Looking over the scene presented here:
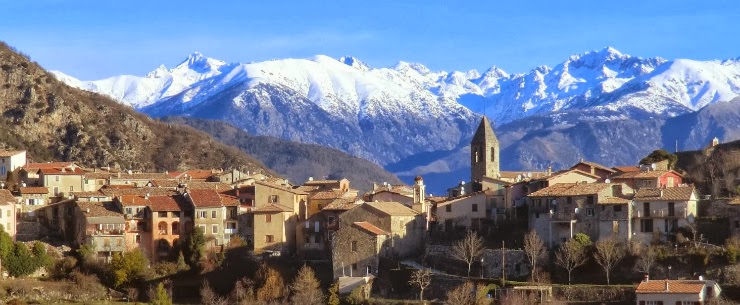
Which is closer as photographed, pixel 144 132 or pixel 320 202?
pixel 320 202

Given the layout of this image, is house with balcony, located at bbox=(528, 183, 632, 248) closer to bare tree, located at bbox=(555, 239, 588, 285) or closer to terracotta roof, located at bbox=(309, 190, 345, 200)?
bare tree, located at bbox=(555, 239, 588, 285)

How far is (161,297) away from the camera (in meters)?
77.1

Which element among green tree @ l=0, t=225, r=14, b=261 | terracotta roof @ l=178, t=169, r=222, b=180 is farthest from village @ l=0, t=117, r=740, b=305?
terracotta roof @ l=178, t=169, r=222, b=180

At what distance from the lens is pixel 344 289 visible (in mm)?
77438

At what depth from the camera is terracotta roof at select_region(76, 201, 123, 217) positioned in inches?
3356

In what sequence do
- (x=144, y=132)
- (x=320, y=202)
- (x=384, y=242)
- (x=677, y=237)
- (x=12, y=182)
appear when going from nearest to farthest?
(x=677, y=237)
(x=384, y=242)
(x=320, y=202)
(x=12, y=182)
(x=144, y=132)

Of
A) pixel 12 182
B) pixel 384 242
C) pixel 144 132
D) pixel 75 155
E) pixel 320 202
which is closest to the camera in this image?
pixel 384 242

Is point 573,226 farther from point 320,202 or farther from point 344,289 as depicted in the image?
point 320,202

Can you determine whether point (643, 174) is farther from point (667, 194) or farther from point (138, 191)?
point (138, 191)

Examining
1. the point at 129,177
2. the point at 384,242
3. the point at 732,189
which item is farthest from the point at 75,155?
the point at 732,189

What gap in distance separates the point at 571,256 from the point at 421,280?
26.2ft

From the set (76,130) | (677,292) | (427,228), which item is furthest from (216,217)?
(76,130)

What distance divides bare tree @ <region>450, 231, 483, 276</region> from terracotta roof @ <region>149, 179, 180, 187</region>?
27092mm

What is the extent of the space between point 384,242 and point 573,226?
34.7ft
